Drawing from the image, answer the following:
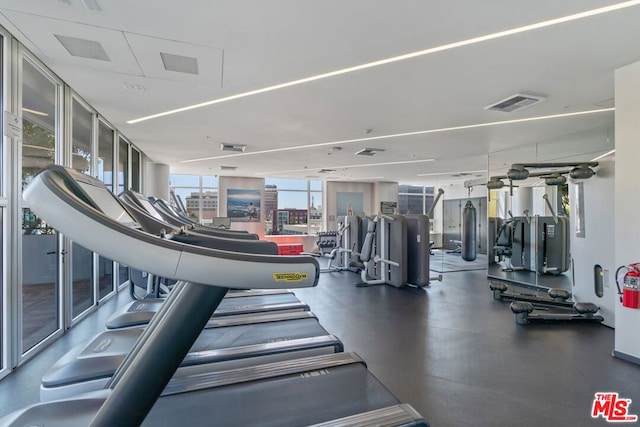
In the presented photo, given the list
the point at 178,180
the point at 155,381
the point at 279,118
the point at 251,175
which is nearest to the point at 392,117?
the point at 279,118

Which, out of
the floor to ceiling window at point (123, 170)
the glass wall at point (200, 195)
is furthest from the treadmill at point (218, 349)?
the glass wall at point (200, 195)

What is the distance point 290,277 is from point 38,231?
3.53 metres

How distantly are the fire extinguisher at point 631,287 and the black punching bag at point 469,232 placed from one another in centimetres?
493

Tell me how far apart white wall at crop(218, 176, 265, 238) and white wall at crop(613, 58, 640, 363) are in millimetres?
9515

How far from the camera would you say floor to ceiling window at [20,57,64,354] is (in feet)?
9.43

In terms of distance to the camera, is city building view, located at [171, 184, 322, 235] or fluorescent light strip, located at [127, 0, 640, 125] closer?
fluorescent light strip, located at [127, 0, 640, 125]

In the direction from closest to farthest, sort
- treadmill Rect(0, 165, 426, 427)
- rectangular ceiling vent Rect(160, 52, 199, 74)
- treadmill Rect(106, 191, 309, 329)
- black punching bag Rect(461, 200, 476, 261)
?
1. treadmill Rect(0, 165, 426, 427)
2. treadmill Rect(106, 191, 309, 329)
3. rectangular ceiling vent Rect(160, 52, 199, 74)
4. black punching bag Rect(461, 200, 476, 261)

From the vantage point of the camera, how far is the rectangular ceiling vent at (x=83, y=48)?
8.30ft

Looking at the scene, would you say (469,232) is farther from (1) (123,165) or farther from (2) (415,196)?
(1) (123,165)

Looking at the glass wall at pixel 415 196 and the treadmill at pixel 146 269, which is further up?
the glass wall at pixel 415 196

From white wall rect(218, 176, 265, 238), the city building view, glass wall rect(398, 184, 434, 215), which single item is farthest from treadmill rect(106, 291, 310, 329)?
glass wall rect(398, 184, 434, 215)

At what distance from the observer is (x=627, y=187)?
2.86 m

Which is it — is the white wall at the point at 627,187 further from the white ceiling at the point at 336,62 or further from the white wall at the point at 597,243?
the white wall at the point at 597,243

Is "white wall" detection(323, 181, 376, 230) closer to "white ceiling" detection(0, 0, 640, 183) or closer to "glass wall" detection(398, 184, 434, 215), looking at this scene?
"glass wall" detection(398, 184, 434, 215)
